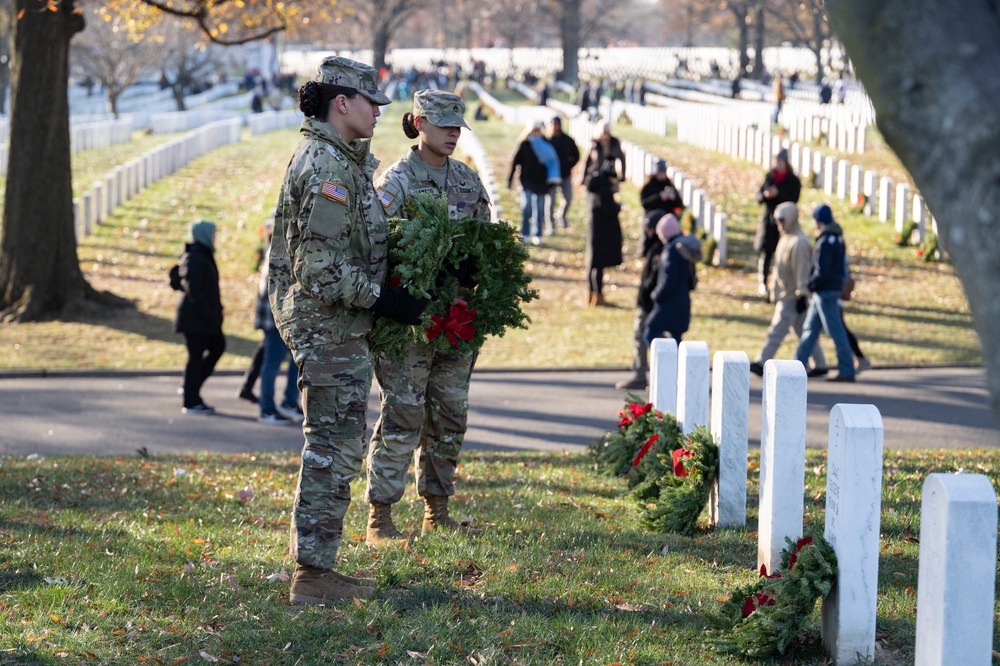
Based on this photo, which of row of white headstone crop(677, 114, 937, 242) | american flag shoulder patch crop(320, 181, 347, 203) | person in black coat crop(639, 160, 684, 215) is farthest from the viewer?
row of white headstone crop(677, 114, 937, 242)

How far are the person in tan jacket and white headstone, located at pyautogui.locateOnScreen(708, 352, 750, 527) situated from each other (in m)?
6.42

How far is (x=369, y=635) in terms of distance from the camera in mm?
4816

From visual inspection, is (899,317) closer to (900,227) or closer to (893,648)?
(900,227)

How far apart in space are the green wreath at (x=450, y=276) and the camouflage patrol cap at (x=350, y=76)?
702mm

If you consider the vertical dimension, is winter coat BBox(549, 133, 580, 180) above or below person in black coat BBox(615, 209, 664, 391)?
above

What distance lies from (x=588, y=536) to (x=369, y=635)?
1826mm

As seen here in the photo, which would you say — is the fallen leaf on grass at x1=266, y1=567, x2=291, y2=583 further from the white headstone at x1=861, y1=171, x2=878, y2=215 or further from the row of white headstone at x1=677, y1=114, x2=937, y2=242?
the white headstone at x1=861, y1=171, x2=878, y2=215

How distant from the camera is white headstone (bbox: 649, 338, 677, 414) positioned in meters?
7.51

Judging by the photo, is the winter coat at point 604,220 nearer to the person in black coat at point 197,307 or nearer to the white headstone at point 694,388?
the person in black coat at point 197,307

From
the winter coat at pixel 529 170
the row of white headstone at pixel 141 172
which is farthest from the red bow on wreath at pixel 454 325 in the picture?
the winter coat at pixel 529 170

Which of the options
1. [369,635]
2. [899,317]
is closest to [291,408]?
[369,635]

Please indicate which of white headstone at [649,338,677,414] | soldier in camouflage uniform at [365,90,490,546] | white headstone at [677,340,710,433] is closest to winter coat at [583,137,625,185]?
white headstone at [649,338,677,414]

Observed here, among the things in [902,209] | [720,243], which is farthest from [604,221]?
[902,209]

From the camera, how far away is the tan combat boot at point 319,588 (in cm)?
520
